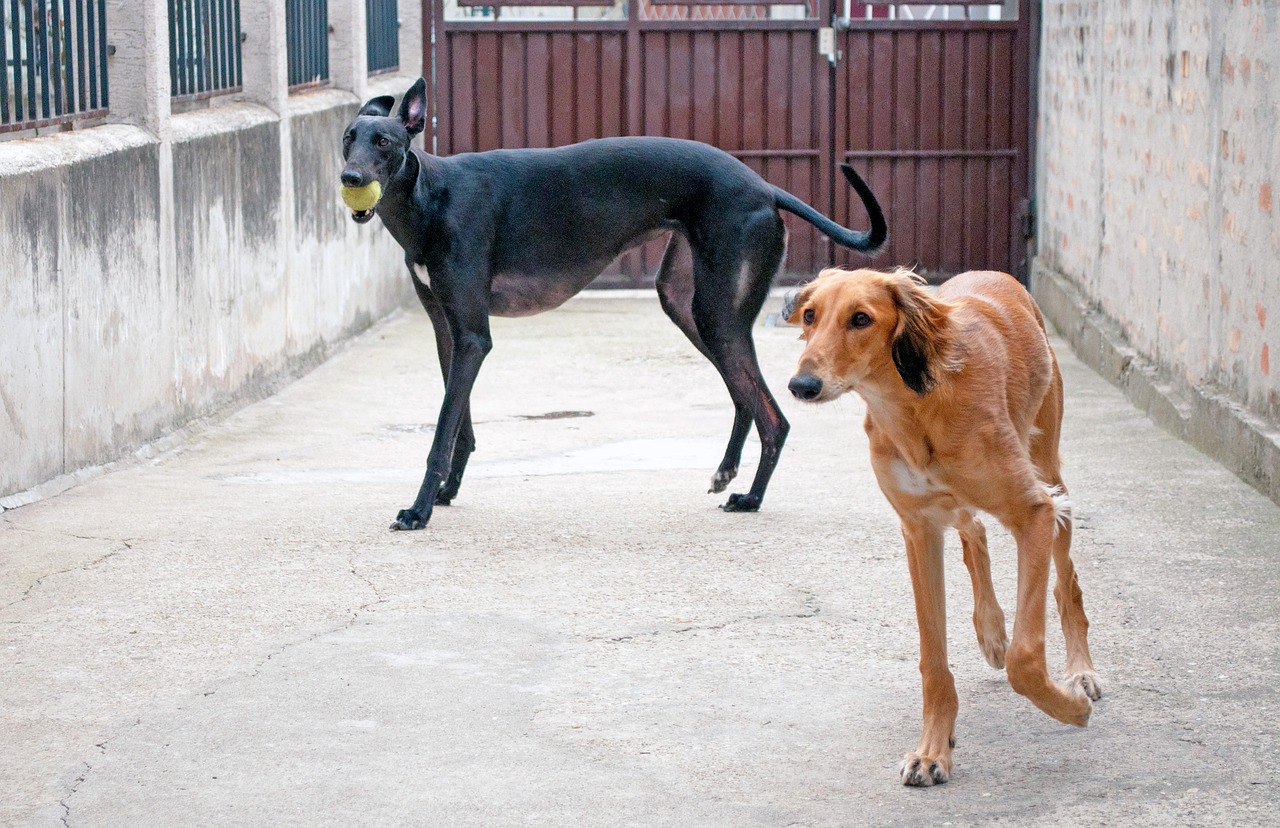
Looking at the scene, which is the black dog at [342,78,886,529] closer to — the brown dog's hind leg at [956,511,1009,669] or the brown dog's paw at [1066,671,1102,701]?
the brown dog's hind leg at [956,511,1009,669]

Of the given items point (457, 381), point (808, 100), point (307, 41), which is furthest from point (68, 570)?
point (808, 100)

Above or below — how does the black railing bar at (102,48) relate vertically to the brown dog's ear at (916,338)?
above

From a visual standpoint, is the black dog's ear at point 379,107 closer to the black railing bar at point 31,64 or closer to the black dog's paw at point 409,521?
the black railing bar at point 31,64

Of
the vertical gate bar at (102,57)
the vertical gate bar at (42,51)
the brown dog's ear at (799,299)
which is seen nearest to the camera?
the brown dog's ear at (799,299)

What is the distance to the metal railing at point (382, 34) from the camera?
1293cm

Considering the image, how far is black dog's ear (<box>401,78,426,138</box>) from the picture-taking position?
6.88 meters

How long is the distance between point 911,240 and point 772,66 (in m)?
1.76

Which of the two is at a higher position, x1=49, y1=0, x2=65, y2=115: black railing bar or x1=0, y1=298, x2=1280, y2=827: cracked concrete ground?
x1=49, y1=0, x2=65, y2=115: black railing bar

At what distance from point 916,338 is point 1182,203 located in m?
4.91

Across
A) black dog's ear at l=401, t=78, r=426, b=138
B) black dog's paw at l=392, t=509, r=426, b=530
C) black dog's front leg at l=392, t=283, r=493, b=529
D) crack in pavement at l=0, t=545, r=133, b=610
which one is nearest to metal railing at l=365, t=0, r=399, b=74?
black dog's ear at l=401, t=78, r=426, b=138

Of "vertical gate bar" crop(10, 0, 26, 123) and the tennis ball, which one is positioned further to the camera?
"vertical gate bar" crop(10, 0, 26, 123)

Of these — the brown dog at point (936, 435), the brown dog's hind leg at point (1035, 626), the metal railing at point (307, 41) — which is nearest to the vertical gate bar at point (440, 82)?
the metal railing at point (307, 41)

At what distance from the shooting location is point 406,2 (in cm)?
1364

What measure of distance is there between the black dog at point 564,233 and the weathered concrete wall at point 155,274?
1403mm
